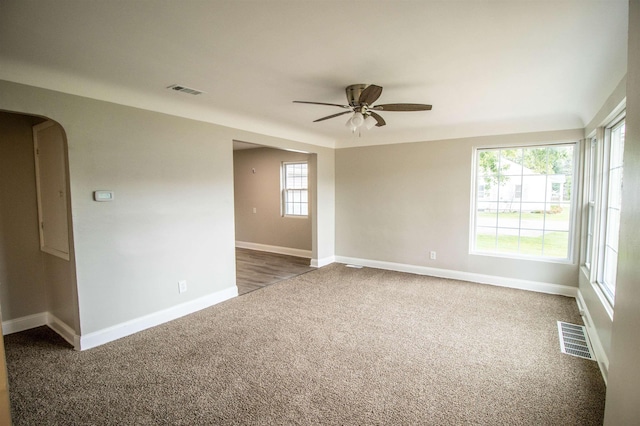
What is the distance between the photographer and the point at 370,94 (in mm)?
2705

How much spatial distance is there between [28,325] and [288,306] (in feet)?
9.18

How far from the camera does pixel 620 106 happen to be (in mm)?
2607

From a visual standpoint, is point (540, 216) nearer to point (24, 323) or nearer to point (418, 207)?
point (418, 207)

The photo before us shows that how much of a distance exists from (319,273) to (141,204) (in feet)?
10.1

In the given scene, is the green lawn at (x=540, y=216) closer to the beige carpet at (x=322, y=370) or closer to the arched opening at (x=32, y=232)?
the beige carpet at (x=322, y=370)

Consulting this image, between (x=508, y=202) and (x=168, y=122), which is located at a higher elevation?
(x=168, y=122)

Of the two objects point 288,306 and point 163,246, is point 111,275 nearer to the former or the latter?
point 163,246

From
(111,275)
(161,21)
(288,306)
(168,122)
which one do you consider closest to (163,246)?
(111,275)

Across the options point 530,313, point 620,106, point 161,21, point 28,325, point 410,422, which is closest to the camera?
point 161,21

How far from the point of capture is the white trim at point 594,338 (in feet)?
8.30

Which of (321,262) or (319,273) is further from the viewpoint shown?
(321,262)

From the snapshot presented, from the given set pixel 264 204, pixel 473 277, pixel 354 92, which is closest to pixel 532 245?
pixel 473 277

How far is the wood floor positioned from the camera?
507 cm

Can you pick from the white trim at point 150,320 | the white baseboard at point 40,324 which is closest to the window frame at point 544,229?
the white trim at point 150,320
